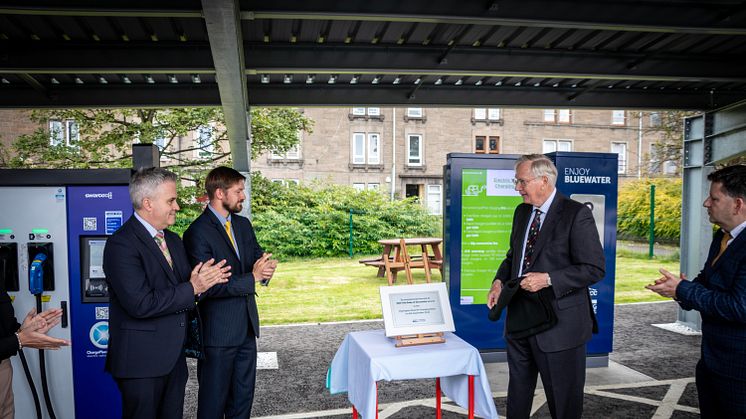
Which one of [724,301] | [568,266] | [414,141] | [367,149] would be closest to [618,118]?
[414,141]

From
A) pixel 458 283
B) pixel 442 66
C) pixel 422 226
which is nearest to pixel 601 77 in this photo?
pixel 442 66

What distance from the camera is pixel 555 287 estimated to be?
3.11 m

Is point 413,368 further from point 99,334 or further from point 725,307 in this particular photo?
point 99,334

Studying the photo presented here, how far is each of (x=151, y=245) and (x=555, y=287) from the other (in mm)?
2333

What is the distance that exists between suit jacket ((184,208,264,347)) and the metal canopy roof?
5.29 feet

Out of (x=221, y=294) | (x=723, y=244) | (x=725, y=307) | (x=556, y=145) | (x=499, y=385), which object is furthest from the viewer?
(x=556, y=145)

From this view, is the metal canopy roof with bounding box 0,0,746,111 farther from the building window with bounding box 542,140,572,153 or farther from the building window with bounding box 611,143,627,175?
the building window with bounding box 611,143,627,175

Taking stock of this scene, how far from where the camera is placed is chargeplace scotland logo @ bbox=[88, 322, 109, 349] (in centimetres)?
406

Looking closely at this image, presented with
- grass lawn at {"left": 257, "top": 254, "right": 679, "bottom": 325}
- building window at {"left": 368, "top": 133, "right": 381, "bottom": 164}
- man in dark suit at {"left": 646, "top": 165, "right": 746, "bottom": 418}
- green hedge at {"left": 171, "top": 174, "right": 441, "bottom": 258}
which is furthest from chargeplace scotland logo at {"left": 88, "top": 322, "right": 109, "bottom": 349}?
building window at {"left": 368, "top": 133, "right": 381, "bottom": 164}

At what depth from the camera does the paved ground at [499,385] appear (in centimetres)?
462

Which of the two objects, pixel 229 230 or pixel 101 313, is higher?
pixel 229 230

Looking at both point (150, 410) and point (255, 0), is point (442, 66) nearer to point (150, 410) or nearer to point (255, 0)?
point (255, 0)

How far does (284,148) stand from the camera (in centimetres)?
1280

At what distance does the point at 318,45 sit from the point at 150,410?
12.5ft
